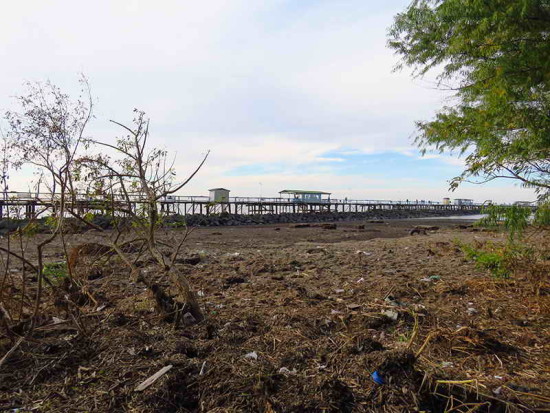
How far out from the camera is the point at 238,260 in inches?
320

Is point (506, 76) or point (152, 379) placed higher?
point (506, 76)

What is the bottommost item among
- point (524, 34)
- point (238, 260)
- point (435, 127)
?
point (238, 260)

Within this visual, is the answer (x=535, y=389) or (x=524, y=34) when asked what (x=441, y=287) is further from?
(x=524, y=34)

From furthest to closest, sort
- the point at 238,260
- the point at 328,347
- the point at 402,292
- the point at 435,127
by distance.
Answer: the point at 238,260, the point at 435,127, the point at 402,292, the point at 328,347

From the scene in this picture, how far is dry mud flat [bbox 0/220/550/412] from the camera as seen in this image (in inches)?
83.0

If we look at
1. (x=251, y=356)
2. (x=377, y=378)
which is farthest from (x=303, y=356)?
(x=377, y=378)

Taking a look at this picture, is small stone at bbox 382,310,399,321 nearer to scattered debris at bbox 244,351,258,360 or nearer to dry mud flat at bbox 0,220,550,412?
dry mud flat at bbox 0,220,550,412

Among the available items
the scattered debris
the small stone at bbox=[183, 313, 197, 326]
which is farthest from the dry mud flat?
the small stone at bbox=[183, 313, 197, 326]

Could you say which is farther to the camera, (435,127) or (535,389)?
(435,127)

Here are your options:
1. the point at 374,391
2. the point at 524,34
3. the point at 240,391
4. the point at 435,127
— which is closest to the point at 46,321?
the point at 240,391

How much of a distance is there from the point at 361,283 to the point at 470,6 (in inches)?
145

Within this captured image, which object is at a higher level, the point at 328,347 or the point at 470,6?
the point at 470,6

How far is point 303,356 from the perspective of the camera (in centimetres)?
262

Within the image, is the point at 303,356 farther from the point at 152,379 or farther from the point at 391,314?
the point at 391,314
